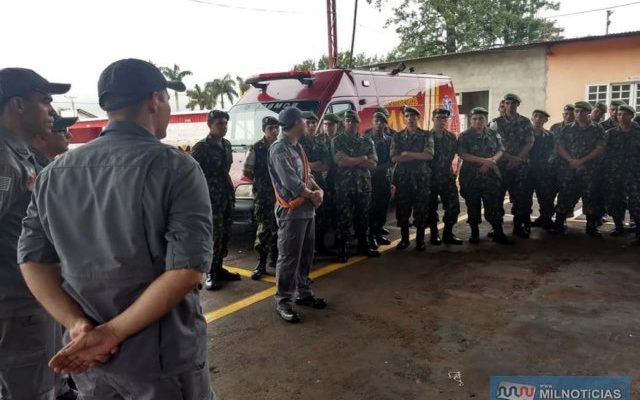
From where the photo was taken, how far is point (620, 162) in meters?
6.34

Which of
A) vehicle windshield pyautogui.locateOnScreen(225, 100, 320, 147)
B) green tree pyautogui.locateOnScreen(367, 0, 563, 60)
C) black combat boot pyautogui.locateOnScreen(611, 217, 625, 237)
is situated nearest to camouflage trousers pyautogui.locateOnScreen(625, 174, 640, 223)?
black combat boot pyautogui.locateOnScreen(611, 217, 625, 237)

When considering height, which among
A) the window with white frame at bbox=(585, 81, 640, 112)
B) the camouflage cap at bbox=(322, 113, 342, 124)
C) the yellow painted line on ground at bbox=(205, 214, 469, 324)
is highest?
the window with white frame at bbox=(585, 81, 640, 112)

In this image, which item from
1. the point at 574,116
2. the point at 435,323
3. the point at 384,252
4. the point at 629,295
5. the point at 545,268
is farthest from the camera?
the point at 574,116

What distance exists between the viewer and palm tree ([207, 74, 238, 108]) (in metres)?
44.1

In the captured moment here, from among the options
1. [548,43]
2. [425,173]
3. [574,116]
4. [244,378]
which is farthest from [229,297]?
[548,43]

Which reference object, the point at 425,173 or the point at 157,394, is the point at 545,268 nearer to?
the point at 425,173

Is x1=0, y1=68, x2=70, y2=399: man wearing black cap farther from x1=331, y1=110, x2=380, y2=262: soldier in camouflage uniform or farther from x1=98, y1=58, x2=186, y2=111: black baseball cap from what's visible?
x1=331, y1=110, x2=380, y2=262: soldier in camouflage uniform

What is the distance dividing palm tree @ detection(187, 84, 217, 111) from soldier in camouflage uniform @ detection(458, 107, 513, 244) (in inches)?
1532

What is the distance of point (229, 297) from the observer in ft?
14.6

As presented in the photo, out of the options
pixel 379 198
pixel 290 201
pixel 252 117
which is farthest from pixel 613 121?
pixel 290 201

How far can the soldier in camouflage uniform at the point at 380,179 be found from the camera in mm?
6289

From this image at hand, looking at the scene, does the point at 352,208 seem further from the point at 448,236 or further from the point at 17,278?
the point at 17,278

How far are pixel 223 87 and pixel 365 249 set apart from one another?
41.2 m

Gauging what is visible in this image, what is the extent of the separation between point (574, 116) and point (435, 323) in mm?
4528
